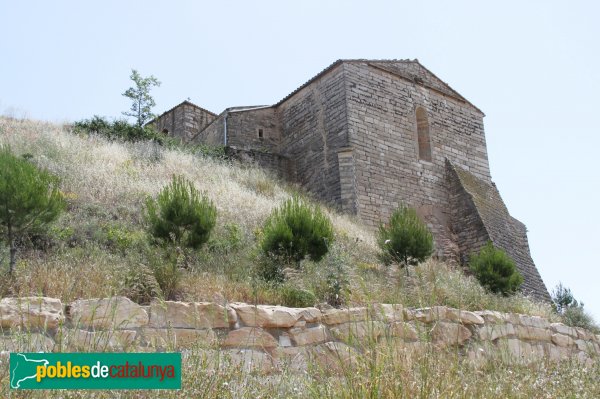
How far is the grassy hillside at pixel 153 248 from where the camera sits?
252 inches

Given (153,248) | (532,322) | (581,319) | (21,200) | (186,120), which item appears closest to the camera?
(21,200)

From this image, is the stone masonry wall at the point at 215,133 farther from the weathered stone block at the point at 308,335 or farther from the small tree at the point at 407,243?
the weathered stone block at the point at 308,335

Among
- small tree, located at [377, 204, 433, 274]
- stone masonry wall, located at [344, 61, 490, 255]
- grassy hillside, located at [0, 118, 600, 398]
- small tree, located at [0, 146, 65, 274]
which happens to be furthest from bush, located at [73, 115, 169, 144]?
small tree, located at [0, 146, 65, 274]

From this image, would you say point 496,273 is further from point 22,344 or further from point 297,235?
point 22,344

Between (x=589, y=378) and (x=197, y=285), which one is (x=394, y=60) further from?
(x=589, y=378)

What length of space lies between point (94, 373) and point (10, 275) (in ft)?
10.6

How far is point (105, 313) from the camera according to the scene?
464cm

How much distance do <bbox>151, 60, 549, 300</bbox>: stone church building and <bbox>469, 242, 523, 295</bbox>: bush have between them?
3.11 meters

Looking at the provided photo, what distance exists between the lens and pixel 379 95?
1769 centimetres

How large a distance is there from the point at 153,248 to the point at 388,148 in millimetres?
10419

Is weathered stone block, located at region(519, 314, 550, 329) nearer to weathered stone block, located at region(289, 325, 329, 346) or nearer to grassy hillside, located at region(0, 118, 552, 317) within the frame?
grassy hillside, located at region(0, 118, 552, 317)

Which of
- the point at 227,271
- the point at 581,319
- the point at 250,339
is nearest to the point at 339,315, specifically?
the point at 250,339

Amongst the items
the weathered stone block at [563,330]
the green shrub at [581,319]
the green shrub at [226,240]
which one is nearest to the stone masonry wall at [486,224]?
the green shrub at [581,319]

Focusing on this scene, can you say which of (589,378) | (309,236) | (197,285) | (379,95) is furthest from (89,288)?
(379,95)
